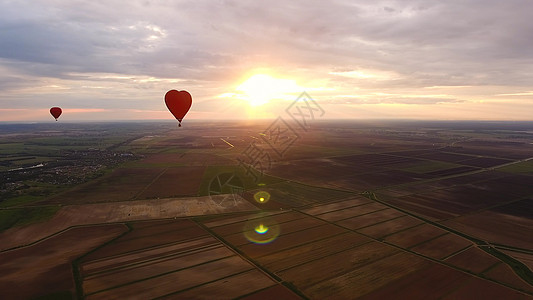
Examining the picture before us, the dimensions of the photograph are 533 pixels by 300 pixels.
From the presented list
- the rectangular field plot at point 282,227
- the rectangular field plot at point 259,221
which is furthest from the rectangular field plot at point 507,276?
the rectangular field plot at point 259,221

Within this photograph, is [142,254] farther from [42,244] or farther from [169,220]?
[42,244]

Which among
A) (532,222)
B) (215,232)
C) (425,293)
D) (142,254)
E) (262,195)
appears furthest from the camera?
(262,195)

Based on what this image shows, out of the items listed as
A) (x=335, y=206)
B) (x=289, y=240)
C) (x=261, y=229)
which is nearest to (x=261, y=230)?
(x=261, y=229)

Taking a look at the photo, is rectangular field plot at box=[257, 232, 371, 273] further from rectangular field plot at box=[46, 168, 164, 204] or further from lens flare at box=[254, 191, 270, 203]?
rectangular field plot at box=[46, 168, 164, 204]

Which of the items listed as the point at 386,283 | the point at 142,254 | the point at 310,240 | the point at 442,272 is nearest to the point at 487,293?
the point at 442,272

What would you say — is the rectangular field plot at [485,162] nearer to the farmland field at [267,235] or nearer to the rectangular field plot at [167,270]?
the farmland field at [267,235]
